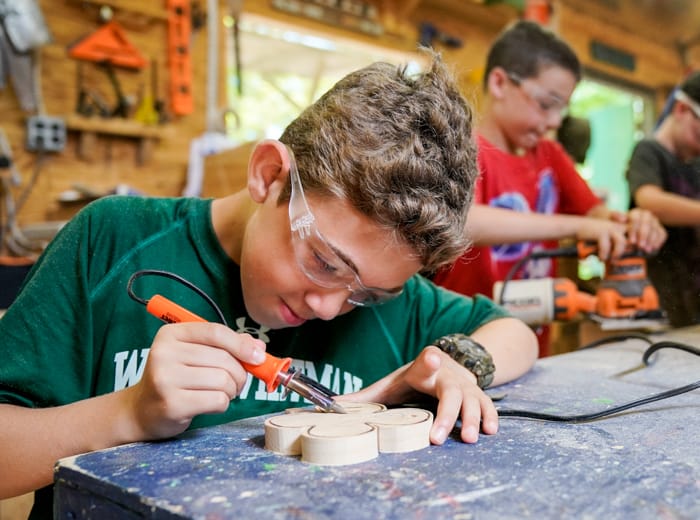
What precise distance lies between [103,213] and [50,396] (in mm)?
289

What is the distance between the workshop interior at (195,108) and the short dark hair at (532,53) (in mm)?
284

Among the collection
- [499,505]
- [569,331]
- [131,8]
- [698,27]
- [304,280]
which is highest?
[131,8]

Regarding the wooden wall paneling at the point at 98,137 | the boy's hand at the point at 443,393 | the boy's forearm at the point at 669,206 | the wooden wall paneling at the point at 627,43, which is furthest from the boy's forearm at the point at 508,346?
the wooden wall paneling at the point at 98,137

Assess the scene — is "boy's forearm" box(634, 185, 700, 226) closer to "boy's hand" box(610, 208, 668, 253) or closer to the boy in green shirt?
"boy's hand" box(610, 208, 668, 253)

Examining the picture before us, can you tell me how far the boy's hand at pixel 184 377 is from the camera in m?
0.64

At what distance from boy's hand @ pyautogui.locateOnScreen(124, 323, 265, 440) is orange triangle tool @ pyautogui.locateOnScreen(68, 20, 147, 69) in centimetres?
224

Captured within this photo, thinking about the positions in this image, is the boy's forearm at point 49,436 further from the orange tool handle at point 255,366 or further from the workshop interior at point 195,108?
the workshop interior at point 195,108

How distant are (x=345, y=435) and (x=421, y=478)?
0.28 feet

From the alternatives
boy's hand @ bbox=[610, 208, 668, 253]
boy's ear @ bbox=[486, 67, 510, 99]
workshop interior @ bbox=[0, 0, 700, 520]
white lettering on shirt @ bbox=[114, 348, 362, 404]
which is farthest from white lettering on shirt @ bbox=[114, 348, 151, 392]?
boy's ear @ bbox=[486, 67, 510, 99]

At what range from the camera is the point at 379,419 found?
0.69 metres

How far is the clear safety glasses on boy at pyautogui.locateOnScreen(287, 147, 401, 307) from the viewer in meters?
0.81

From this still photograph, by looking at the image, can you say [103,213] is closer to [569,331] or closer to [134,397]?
[134,397]

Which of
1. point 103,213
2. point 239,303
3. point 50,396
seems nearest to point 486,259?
point 239,303

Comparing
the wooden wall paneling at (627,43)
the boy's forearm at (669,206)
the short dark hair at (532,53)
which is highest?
the wooden wall paneling at (627,43)
